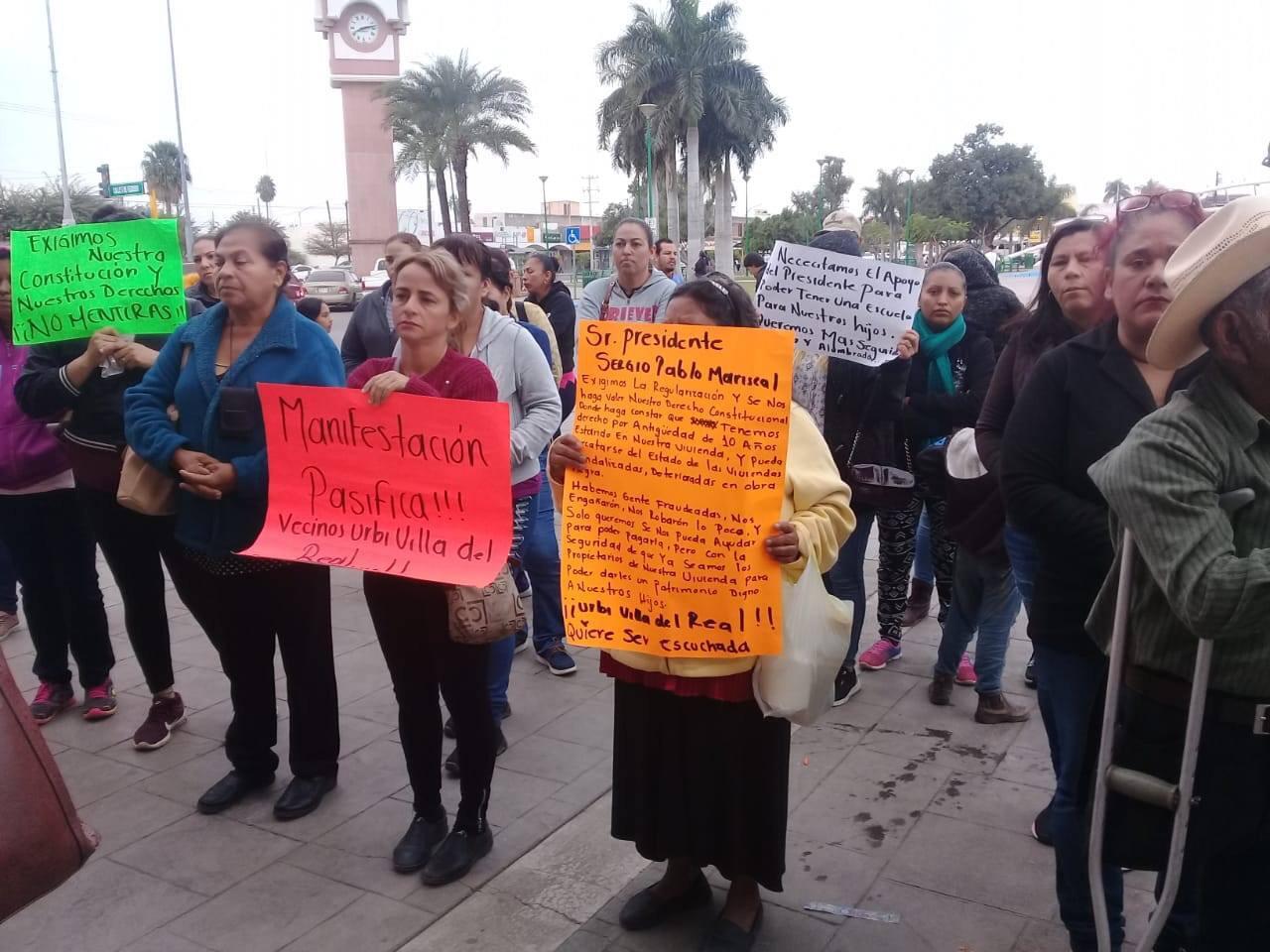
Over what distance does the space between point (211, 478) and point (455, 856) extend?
1430 mm

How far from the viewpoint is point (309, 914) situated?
3.06 meters

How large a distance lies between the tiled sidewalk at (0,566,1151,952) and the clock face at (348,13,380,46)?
56.3m

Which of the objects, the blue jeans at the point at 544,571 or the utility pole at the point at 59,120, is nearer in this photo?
the blue jeans at the point at 544,571

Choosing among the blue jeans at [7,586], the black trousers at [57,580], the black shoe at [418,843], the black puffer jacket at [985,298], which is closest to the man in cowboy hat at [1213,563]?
the black shoe at [418,843]

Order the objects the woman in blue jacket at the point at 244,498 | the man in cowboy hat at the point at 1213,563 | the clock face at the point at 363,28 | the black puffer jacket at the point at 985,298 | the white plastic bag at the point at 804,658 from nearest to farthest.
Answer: the man in cowboy hat at the point at 1213,563
the white plastic bag at the point at 804,658
the woman in blue jacket at the point at 244,498
the black puffer jacket at the point at 985,298
the clock face at the point at 363,28

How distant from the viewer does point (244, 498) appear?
3.44 meters

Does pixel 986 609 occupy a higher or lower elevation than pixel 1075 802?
lower

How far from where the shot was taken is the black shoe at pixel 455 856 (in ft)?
10.5

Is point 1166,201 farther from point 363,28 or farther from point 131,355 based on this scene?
point 363,28

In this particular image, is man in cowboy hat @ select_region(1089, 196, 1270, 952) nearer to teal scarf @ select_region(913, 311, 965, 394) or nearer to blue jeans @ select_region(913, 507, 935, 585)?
teal scarf @ select_region(913, 311, 965, 394)

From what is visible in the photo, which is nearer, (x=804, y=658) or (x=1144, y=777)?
(x=1144, y=777)

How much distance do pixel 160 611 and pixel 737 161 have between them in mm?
44215

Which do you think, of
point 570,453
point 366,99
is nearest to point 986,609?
point 570,453

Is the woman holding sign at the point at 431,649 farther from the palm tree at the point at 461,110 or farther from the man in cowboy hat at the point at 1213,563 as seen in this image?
the palm tree at the point at 461,110
